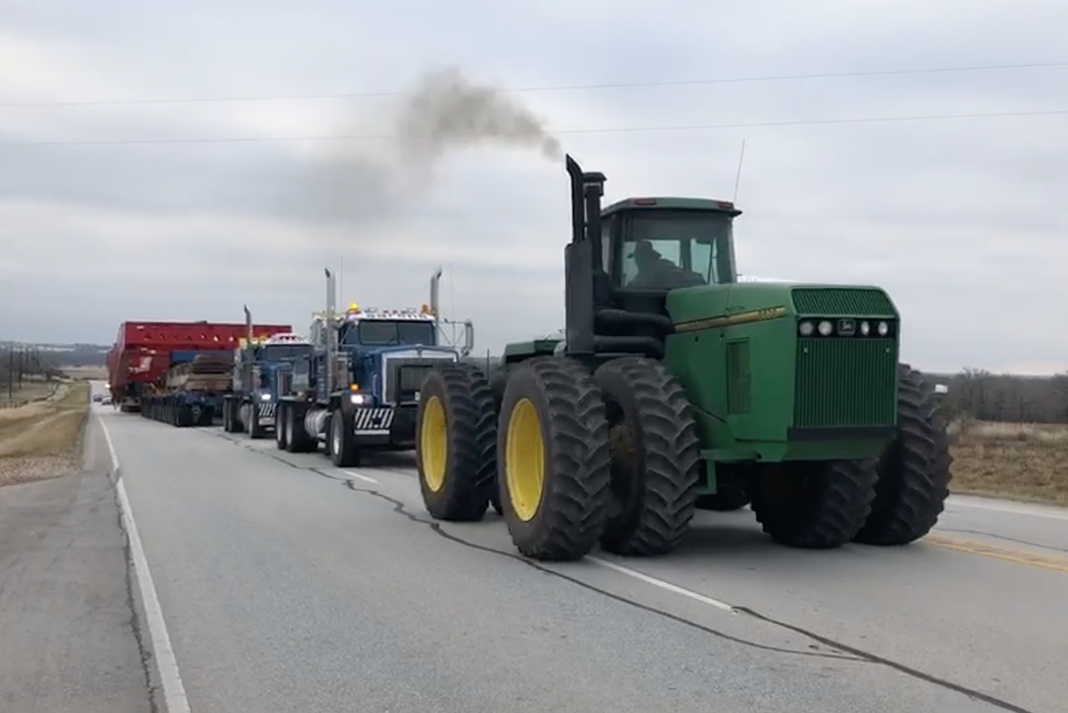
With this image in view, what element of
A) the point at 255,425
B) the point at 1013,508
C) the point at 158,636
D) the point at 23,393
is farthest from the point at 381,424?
the point at 23,393

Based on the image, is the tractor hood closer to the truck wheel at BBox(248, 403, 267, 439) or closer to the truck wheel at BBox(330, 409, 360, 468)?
the truck wheel at BBox(330, 409, 360, 468)

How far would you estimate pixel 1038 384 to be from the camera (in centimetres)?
5044

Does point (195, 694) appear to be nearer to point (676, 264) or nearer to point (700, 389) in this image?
point (700, 389)

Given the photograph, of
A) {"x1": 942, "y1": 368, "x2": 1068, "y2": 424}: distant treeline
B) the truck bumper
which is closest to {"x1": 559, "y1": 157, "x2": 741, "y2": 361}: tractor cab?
the truck bumper

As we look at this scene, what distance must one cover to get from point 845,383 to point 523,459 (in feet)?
10.5

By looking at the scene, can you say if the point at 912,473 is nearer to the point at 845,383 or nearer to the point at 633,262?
the point at 845,383

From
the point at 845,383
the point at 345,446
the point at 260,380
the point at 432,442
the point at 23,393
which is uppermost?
the point at 845,383

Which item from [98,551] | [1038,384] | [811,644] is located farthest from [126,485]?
[1038,384]

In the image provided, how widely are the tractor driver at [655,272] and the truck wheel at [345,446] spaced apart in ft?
38.8

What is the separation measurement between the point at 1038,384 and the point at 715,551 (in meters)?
43.4

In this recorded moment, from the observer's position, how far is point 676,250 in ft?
39.0

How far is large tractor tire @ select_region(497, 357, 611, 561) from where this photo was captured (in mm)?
10289

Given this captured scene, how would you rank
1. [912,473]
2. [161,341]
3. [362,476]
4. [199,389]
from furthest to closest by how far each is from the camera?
[161,341]
[199,389]
[362,476]
[912,473]

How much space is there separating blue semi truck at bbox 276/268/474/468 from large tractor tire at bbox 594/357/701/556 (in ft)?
39.9
